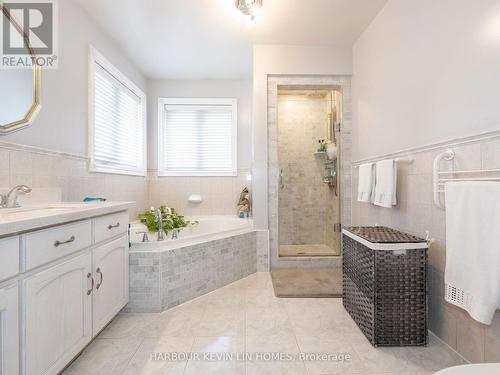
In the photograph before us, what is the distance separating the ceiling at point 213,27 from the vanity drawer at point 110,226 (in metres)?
1.72

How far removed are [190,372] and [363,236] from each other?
1.24 m

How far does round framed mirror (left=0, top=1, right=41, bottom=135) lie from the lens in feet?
4.81

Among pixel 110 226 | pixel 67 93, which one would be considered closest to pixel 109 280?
pixel 110 226

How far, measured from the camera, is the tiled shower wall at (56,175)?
1487 millimetres

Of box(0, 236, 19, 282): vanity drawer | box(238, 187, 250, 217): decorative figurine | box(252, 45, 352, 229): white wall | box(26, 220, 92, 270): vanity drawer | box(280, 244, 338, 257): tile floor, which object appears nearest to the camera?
box(0, 236, 19, 282): vanity drawer

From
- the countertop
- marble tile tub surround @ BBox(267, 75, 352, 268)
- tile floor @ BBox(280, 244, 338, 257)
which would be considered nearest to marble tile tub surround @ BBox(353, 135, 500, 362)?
marble tile tub surround @ BBox(267, 75, 352, 268)

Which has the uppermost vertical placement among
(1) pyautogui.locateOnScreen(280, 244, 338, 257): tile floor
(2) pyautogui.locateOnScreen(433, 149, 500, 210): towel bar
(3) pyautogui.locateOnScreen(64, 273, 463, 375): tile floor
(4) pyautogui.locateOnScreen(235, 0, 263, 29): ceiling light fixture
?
(4) pyautogui.locateOnScreen(235, 0, 263, 29): ceiling light fixture

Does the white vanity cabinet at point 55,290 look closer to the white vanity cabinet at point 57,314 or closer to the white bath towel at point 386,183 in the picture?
the white vanity cabinet at point 57,314

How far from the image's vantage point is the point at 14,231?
0.87m

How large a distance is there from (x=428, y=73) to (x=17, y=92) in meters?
2.51

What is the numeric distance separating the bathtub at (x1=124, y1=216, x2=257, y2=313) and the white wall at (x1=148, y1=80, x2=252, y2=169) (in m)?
1.23

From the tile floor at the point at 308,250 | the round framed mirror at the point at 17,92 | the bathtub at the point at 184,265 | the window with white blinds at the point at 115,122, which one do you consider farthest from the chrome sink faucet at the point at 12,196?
the tile floor at the point at 308,250

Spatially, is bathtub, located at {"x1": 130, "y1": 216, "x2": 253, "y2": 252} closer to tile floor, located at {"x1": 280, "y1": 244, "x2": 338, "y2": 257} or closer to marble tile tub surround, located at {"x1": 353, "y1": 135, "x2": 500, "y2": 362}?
tile floor, located at {"x1": 280, "y1": 244, "x2": 338, "y2": 257}

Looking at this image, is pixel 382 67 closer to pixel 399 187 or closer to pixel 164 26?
pixel 399 187
